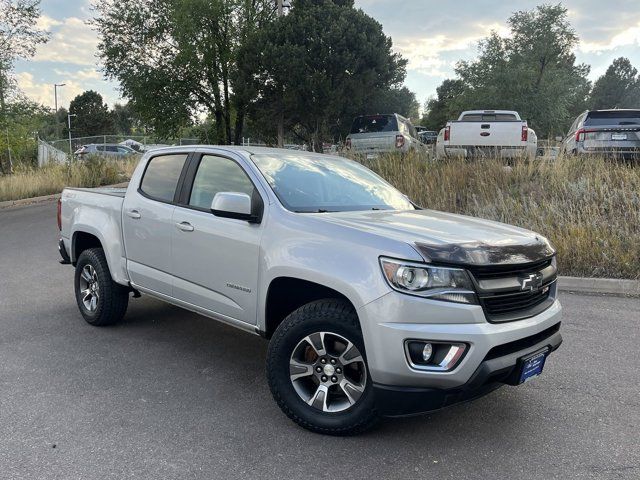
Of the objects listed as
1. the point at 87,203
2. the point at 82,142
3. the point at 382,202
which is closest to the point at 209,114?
the point at 82,142

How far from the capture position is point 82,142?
3058 cm

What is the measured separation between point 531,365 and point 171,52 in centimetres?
2056

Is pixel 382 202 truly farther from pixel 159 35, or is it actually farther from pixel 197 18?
pixel 159 35

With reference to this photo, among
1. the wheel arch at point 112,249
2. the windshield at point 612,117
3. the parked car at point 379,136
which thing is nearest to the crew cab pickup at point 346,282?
the wheel arch at point 112,249

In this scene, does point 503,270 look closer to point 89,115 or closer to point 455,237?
point 455,237

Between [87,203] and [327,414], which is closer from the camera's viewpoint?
[327,414]

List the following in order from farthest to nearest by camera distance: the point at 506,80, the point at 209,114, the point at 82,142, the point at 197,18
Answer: the point at 506,80 < the point at 82,142 < the point at 209,114 < the point at 197,18

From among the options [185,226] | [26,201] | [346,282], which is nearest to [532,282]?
[346,282]

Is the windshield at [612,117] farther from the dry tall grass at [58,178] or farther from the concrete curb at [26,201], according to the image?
the dry tall grass at [58,178]

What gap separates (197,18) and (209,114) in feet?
14.8

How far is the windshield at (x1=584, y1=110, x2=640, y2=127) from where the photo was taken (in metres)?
11.5

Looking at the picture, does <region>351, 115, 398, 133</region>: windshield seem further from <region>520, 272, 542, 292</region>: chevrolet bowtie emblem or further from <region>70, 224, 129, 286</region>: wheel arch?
<region>520, 272, 542, 292</region>: chevrolet bowtie emblem

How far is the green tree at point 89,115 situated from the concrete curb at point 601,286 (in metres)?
81.2

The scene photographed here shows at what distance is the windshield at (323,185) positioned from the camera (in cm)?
373
